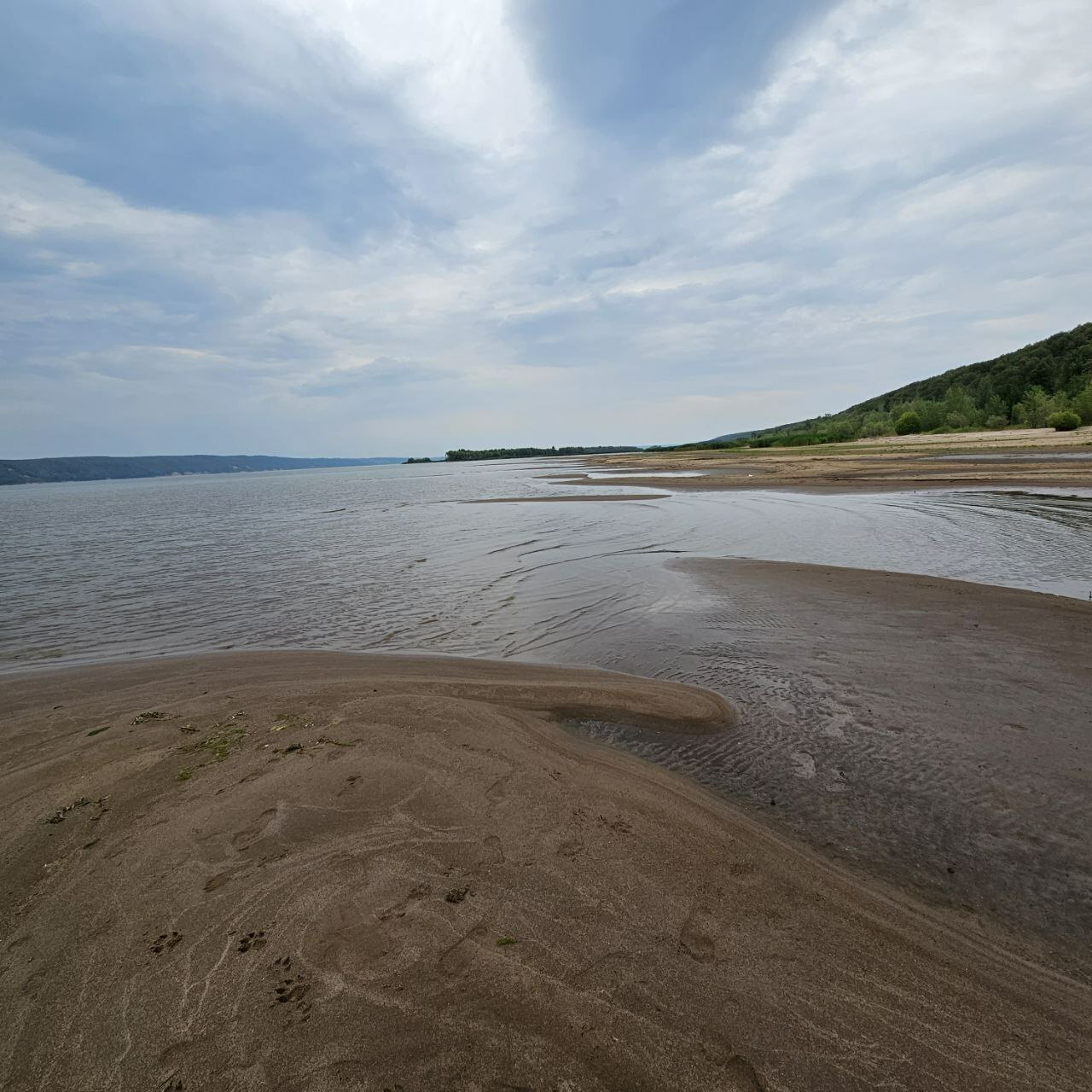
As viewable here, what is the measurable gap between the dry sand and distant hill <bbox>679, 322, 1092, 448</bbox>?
764 centimetres

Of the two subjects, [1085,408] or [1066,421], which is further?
[1085,408]

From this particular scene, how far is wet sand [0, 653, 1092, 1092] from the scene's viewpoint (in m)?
2.39

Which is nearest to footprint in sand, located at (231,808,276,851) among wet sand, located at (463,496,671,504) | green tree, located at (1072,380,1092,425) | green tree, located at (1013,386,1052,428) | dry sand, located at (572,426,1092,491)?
wet sand, located at (463,496,671,504)

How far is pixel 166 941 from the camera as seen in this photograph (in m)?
3.09

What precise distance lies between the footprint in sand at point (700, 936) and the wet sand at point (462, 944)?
0.5 inches

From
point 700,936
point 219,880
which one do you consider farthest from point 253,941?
point 700,936

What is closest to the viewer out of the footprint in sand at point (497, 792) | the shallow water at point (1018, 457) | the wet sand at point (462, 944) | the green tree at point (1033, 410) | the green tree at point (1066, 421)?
the wet sand at point (462, 944)

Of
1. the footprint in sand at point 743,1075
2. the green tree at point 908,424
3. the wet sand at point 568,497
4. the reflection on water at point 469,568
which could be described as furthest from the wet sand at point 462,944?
the green tree at point 908,424

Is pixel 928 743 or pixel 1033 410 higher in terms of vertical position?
pixel 1033 410

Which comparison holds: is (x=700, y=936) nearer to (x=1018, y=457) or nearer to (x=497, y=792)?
(x=497, y=792)

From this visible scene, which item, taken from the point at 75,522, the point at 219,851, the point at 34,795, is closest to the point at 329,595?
the point at 34,795

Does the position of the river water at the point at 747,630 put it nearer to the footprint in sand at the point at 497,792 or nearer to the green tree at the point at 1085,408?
the footprint in sand at the point at 497,792

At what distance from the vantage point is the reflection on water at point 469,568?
9812mm

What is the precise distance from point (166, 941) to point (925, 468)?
45.8m
